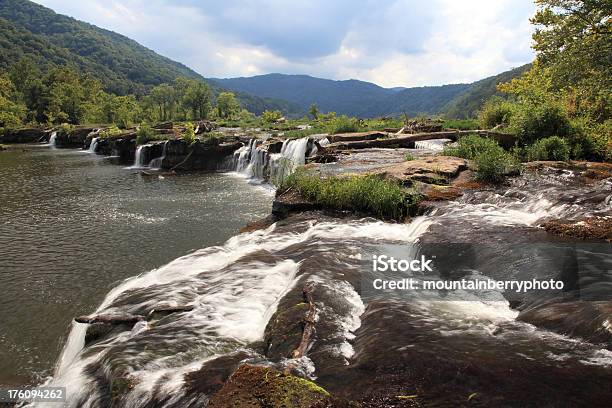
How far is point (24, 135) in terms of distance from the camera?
61.2m

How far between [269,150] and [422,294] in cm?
2221

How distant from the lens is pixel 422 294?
6828 mm

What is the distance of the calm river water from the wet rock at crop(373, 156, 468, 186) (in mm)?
6221

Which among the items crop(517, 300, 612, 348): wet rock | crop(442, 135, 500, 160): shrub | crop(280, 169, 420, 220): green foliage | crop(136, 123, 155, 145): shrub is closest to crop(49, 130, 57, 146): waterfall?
crop(136, 123, 155, 145): shrub

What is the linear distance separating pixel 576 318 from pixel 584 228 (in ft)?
14.4

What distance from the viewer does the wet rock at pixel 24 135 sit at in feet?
197

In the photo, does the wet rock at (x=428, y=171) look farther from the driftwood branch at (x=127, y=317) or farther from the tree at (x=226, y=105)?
the tree at (x=226, y=105)

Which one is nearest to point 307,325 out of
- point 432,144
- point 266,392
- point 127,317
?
point 266,392

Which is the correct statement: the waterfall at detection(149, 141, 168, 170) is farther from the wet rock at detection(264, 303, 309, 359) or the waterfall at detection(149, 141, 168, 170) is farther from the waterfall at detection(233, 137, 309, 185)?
the wet rock at detection(264, 303, 309, 359)

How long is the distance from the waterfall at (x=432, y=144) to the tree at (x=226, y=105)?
53477mm

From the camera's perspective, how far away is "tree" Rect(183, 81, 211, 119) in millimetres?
67500

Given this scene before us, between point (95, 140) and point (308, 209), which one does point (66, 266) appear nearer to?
point (308, 209)

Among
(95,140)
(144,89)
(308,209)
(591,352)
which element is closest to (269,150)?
(308,209)

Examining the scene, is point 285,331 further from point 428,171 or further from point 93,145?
point 93,145
